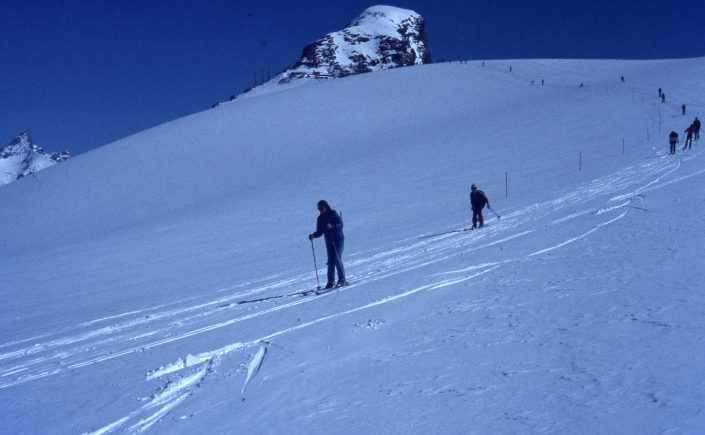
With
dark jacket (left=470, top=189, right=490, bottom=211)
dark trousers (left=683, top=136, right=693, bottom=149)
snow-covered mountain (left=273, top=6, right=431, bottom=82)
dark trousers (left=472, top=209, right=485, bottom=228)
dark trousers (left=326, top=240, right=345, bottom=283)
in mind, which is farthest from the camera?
snow-covered mountain (left=273, top=6, right=431, bottom=82)

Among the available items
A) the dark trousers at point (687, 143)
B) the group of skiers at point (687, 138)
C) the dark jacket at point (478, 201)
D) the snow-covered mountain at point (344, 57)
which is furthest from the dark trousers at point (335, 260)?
the snow-covered mountain at point (344, 57)

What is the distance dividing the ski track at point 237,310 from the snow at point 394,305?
0.16 feet

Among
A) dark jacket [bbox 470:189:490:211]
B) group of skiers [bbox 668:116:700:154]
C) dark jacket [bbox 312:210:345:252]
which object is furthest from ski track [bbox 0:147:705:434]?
group of skiers [bbox 668:116:700:154]

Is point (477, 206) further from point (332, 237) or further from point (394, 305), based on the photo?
point (394, 305)

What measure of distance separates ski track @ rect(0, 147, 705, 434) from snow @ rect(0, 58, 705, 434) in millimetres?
48

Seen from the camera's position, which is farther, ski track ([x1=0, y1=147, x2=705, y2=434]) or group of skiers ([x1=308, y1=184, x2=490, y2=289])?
group of skiers ([x1=308, y1=184, x2=490, y2=289])

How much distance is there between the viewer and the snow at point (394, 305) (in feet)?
13.1

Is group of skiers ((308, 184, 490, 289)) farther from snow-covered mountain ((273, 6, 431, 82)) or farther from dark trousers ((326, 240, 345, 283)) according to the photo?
snow-covered mountain ((273, 6, 431, 82))

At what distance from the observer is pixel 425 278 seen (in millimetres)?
8234

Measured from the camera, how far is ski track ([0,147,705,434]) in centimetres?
578

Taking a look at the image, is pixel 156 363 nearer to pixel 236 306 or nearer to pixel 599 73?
pixel 236 306

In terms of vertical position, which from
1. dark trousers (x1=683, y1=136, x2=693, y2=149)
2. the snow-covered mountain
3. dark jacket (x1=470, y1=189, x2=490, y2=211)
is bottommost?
dark jacket (x1=470, y1=189, x2=490, y2=211)

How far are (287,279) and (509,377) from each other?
7.10 meters

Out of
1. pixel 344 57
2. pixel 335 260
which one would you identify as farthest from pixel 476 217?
pixel 344 57
